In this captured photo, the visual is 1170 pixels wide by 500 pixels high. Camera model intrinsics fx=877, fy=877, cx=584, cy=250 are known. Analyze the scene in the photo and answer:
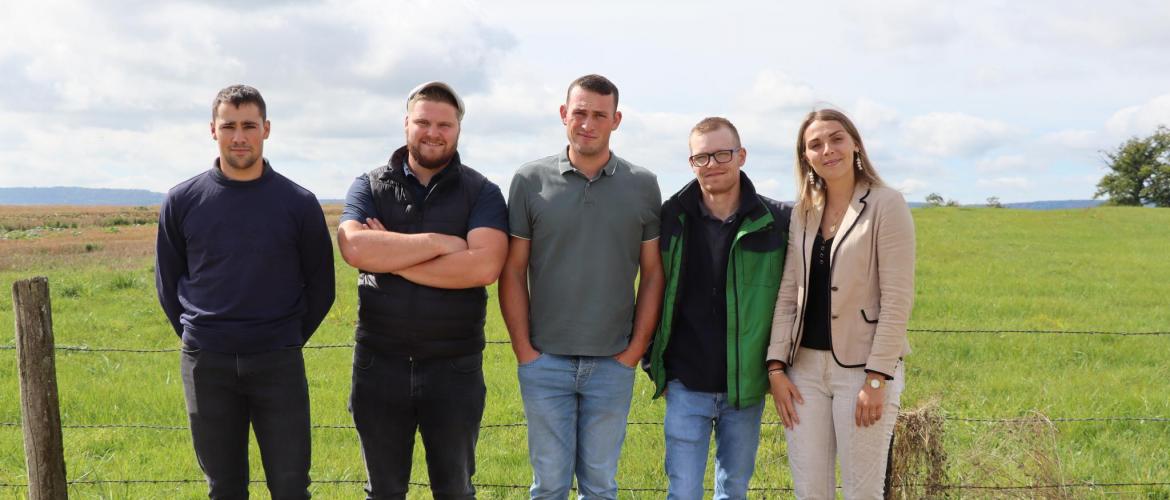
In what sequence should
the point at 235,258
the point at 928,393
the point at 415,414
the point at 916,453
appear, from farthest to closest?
the point at 928,393, the point at 916,453, the point at 415,414, the point at 235,258

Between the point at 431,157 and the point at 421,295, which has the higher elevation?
the point at 431,157

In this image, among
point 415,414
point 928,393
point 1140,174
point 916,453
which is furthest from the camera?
point 1140,174

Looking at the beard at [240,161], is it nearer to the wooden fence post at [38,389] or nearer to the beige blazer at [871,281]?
the wooden fence post at [38,389]

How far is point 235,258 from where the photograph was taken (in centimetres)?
418

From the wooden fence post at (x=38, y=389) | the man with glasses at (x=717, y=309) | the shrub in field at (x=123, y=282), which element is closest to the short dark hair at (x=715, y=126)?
the man with glasses at (x=717, y=309)

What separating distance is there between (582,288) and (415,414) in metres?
1.07

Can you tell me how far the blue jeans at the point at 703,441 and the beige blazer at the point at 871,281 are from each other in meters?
0.59

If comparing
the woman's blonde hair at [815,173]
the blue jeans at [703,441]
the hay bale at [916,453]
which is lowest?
the hay bale at [916,453]

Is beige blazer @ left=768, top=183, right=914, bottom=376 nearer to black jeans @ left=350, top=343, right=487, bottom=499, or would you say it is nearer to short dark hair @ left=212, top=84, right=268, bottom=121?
black jeans @ left=350, top=343, right=487, bottom=499

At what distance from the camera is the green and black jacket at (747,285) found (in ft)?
14.2

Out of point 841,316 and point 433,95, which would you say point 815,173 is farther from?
point 433,95

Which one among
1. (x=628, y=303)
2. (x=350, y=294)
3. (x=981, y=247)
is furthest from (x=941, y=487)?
(x=981, y=247)

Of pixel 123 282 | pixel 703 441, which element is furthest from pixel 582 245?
pixel 123 282

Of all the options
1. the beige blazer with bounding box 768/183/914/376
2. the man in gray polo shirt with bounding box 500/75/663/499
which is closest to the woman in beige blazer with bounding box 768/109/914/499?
the beige blazer with bounding box 768/183/914/376
